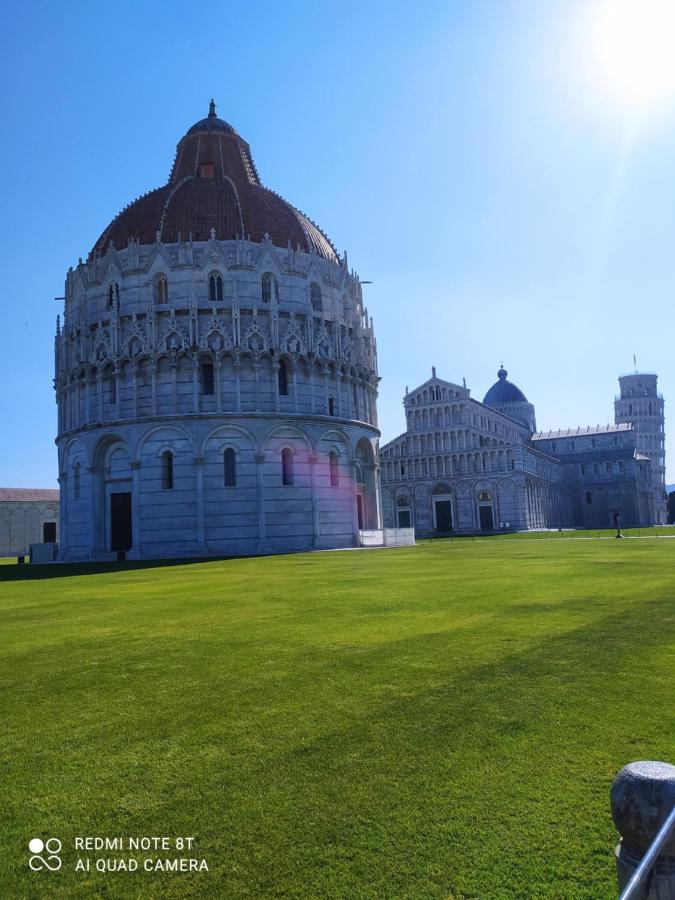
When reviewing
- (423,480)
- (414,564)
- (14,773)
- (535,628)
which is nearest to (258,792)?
(14,773)

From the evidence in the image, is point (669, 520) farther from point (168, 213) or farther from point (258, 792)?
point (258, 792)

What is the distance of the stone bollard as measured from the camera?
12.2ft

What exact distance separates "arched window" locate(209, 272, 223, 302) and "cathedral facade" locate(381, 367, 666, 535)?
58605mm

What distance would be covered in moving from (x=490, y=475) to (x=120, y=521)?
6255 cm

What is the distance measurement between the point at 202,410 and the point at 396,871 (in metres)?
46.3

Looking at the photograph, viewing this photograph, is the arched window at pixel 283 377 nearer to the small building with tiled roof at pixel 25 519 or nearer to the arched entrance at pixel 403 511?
the small building with tiled roof at pixel 25 519

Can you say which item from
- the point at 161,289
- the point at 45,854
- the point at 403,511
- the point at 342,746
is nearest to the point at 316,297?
the point at 161,289

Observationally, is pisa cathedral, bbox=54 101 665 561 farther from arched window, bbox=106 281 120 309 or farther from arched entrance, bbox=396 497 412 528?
arched entrance, bbox=396 497 412 528

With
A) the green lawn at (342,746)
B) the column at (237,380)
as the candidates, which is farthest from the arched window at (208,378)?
the green lawn at (342,746)

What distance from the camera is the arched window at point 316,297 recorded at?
55.4 metres

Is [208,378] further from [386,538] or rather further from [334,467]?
[386,538]

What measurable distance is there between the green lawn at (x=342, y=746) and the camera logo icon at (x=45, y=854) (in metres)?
0.06

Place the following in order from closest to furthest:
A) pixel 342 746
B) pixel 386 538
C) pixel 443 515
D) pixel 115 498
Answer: pixel 342 746, pixel 115 498, pixel 386 538, pixel 443 515

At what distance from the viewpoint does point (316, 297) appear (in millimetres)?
55625
